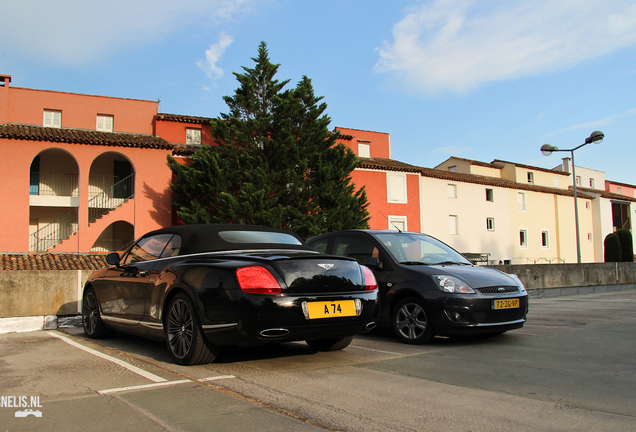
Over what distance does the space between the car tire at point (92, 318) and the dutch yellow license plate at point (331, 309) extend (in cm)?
351

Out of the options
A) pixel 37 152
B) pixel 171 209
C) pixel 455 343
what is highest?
pixel 37 152

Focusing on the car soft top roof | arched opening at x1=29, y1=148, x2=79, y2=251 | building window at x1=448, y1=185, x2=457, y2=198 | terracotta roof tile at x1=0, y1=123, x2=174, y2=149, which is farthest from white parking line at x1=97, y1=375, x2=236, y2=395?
building window at x1=448, y1=185, x2=457, y2=198

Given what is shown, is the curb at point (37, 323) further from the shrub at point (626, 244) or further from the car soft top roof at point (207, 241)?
the shrub at point (626, 244)

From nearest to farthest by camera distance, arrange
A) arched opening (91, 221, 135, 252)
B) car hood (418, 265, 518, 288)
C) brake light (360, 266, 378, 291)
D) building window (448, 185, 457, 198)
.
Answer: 1. brake light (360, 266, 378, 291)
2. car hood (418, 265, 518, 288)
3. arched opening (91, 221, 135, 252)
4. building window (448, 185, 457, 198)

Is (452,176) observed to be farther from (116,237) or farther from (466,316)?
(466,316)

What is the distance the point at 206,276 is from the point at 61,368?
1.69 meters

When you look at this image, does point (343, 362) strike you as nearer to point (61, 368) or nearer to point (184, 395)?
point (184, 395)

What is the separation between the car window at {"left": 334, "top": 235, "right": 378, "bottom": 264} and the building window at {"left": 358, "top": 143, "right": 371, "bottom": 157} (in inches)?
1231

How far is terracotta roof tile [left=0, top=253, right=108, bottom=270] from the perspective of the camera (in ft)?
71.9

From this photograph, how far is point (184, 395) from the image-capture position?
3785 millimetres

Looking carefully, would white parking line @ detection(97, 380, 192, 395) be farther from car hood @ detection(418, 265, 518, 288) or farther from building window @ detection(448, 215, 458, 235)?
building window @ detection(448, 215, 458, 235)

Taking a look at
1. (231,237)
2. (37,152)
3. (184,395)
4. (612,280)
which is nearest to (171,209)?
(37,152)

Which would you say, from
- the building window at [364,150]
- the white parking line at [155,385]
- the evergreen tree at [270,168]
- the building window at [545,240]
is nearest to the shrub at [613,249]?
the building window at [545,240]
